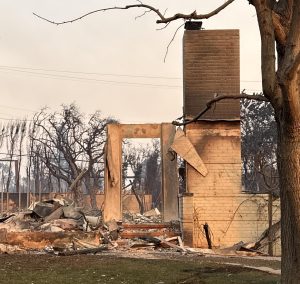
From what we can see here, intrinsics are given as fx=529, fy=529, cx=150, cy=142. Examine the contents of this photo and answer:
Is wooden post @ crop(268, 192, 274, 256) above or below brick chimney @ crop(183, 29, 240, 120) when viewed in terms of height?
Result: below

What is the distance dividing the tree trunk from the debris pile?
28.7 feet

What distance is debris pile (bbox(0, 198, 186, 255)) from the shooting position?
15.8 m

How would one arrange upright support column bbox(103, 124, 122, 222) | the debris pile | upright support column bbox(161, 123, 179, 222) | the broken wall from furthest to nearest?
upright support column bbox(161, 123, 179, 222)
upright support column bbox(103, 124, 122, 222)
the broken wall
the debris pile

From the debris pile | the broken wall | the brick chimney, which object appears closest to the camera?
the debris pile

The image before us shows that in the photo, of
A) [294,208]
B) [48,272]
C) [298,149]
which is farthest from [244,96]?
[48,272]

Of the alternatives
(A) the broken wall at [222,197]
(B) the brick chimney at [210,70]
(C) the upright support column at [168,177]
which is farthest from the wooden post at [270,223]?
(C) the upright support column at [168,177]

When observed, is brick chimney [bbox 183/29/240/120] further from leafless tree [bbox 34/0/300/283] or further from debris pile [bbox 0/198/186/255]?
leafless tree [bbox 34/0/300/283]

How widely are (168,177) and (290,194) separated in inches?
503

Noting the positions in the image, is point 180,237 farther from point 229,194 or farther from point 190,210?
point 229,194

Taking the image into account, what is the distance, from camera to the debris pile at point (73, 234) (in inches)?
620

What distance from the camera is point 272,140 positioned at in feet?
137

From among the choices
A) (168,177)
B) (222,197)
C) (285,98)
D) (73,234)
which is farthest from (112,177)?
(285,98)

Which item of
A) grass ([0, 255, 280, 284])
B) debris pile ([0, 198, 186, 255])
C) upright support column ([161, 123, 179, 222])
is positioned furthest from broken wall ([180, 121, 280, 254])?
grass ([0, 255, 280, 284])

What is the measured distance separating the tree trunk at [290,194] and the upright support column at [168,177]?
39.8ft
